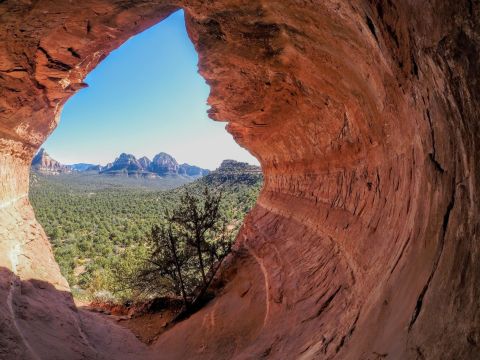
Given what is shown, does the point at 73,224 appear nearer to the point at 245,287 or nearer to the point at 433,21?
the point at 245,287

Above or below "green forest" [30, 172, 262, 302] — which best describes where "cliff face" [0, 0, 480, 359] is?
above

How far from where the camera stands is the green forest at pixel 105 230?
3262 cm

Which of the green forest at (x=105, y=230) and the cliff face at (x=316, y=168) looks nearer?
the cliff face at (x=316, y=168)

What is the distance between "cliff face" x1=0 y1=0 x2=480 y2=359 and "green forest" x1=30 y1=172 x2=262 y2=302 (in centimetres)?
630

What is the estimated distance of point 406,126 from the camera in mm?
5641

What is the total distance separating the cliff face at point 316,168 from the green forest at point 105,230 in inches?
248

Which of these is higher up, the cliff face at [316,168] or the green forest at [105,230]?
the cliff face at [316,168]

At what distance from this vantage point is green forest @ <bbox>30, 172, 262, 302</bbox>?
32625 millimetres

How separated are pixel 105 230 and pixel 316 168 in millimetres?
52739

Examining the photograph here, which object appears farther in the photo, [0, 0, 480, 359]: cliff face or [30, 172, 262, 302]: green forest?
[30, 172, 262, 302]: green forest

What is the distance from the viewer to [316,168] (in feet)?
44.1

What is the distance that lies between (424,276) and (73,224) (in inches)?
2631

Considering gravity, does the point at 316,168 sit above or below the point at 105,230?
above

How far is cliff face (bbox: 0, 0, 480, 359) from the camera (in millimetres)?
3322
